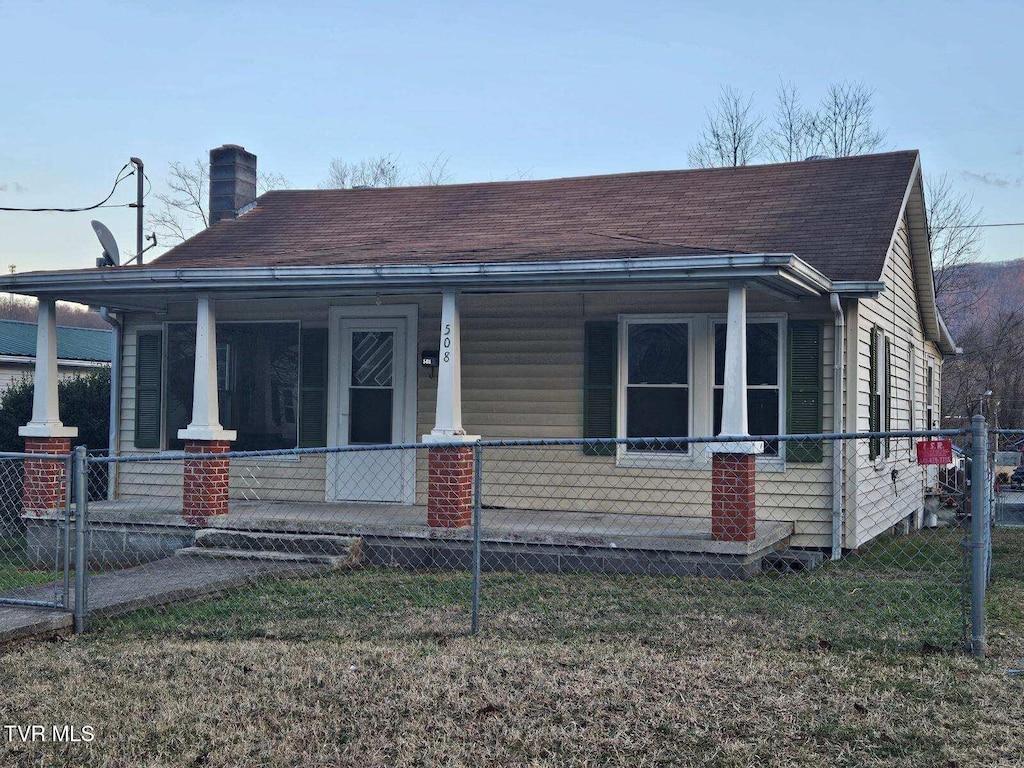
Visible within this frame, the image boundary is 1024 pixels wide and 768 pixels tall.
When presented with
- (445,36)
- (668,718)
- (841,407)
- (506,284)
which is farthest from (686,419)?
(445,36)

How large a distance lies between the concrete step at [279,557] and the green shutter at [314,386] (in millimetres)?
2336

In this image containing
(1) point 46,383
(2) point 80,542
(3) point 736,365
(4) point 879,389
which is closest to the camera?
(2) point 80,542

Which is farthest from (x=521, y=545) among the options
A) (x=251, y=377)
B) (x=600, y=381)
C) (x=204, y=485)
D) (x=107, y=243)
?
(x=107, y=243)

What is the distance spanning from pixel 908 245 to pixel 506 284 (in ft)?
23.2

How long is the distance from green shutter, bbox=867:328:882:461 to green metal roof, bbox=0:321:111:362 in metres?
18.1

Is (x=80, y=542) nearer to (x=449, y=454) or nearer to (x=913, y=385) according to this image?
(x=449, y=454)

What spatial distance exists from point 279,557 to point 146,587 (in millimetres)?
1495

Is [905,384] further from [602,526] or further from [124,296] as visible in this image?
[124,296]

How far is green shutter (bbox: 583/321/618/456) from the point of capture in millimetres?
10461

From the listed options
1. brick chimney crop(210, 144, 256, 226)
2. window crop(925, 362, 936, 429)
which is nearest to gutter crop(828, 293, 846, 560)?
window crop(925, 362, 936, 429)

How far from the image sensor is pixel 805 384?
32.6 ft

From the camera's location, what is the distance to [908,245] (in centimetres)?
1402

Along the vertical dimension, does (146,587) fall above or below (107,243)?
below

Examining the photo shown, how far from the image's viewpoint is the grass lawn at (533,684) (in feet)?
13.8
